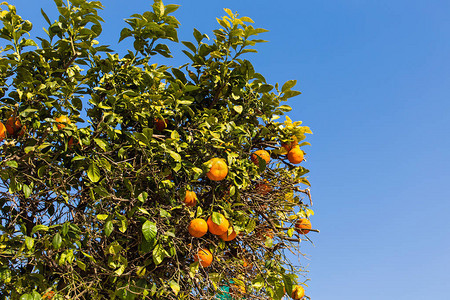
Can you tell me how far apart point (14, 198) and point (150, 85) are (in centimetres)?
115

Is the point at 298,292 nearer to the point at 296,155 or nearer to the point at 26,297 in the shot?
the point at 296,155

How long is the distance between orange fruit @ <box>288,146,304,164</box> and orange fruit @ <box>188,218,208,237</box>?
1042 mm

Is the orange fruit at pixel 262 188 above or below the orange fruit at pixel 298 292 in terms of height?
above

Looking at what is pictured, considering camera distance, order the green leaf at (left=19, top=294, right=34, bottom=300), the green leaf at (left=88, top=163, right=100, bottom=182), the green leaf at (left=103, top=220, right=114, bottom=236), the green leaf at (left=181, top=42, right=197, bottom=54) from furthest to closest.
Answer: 1. the green leaf at (left=181, top=42, right=197, bottom=54)
2. the green leaf at (left=88, top=163, right=100, bottom=182)
3. the green leaf at (left=103, top=220, right=114, bottom=236)
4. the green leaf at (left=19, top=294, right=34, bottom=300)

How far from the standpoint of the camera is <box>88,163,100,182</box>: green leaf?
2.53 meters

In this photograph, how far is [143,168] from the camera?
266 cm

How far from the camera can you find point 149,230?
2.44 m

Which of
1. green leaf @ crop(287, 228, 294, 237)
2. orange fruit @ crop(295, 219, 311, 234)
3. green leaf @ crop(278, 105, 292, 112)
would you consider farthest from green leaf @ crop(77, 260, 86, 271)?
green leaf @ crop(278, 105, 292, 112)

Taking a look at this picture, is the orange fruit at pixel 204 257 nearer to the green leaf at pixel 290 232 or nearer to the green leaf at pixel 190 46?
the green leaf at pixel 290 232

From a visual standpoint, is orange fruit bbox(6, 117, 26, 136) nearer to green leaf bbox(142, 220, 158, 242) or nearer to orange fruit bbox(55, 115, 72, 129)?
orange fruit bbox(55, 115, 72, 129)

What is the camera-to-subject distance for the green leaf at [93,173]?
253 cm

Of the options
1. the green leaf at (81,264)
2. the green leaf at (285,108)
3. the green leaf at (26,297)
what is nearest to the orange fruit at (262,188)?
the green leaf at (285,108)

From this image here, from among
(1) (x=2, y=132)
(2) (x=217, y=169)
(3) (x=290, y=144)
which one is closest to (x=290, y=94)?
(3) (x=290, y=144)

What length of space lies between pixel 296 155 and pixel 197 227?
1121 mm
